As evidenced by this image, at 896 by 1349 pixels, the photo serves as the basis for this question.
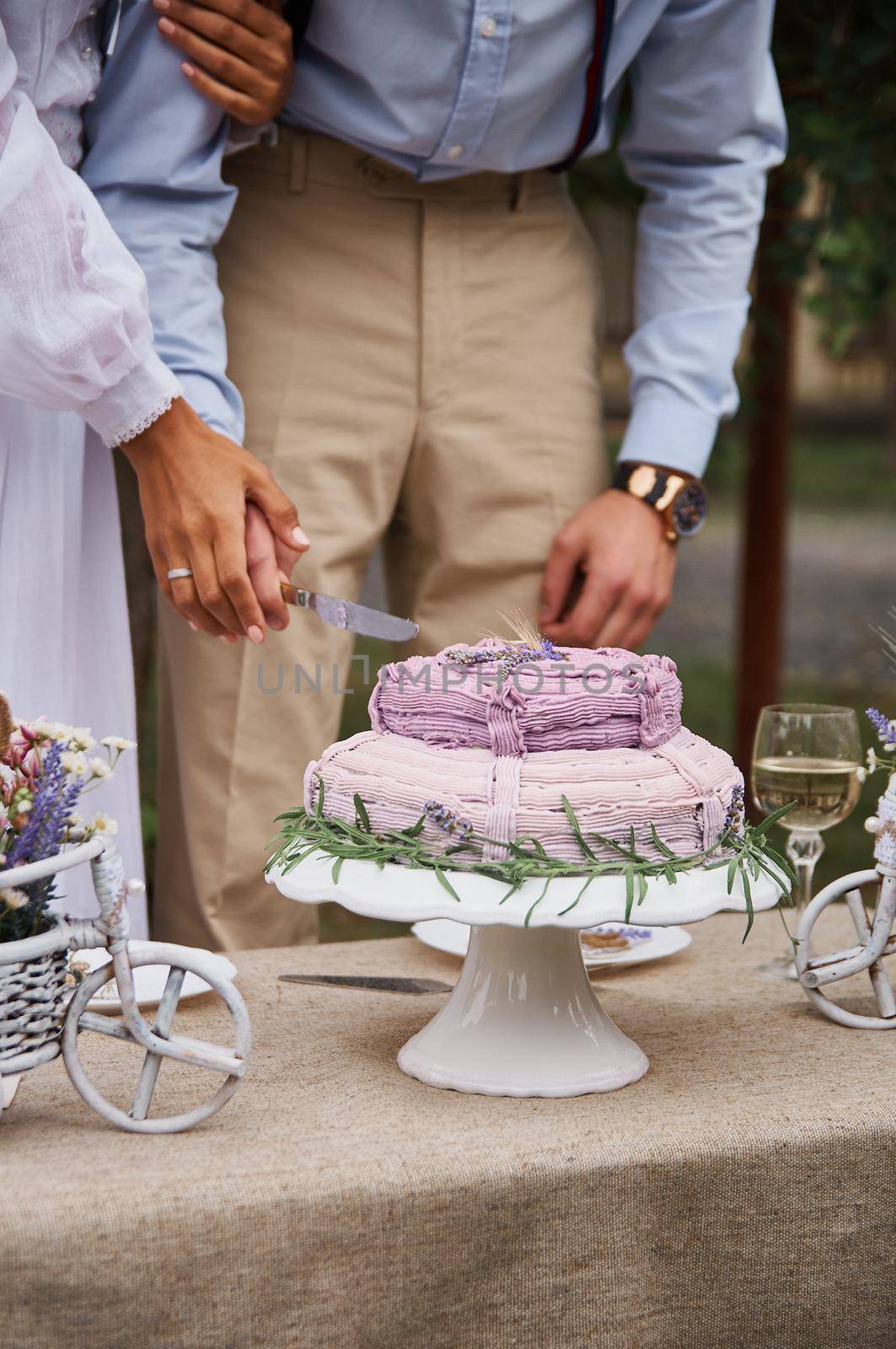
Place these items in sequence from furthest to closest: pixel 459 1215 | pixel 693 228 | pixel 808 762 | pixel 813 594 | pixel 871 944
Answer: pixel 813 594, pixel 693 228, pixel 808 762, pixel 871 944, pixel 459 1215

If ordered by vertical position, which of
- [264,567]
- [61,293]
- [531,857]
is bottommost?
[531,857]

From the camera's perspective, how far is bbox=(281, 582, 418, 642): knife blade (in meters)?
1.34

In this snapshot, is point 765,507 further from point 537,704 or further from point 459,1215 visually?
→ point 459,1215

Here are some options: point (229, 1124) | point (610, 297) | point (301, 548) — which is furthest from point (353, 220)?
point (610, 297)

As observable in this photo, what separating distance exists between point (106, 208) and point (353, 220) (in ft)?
0.96

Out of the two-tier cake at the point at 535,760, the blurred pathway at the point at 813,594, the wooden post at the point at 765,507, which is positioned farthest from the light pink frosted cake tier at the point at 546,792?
the blurred pathway at the point at 813,594

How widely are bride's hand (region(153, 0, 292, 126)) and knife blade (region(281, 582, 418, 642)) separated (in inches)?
20.5

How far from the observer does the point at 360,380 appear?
1.70 metres

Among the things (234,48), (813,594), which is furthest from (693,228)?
(813,594)

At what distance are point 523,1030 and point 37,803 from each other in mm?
373

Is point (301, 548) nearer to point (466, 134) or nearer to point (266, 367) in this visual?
point (266, 367)

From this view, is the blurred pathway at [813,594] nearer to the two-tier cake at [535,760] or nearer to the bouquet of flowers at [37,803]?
the two-tier cake at [535,760]

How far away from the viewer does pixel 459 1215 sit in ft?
2.81

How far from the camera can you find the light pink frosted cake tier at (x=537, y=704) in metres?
1.00
